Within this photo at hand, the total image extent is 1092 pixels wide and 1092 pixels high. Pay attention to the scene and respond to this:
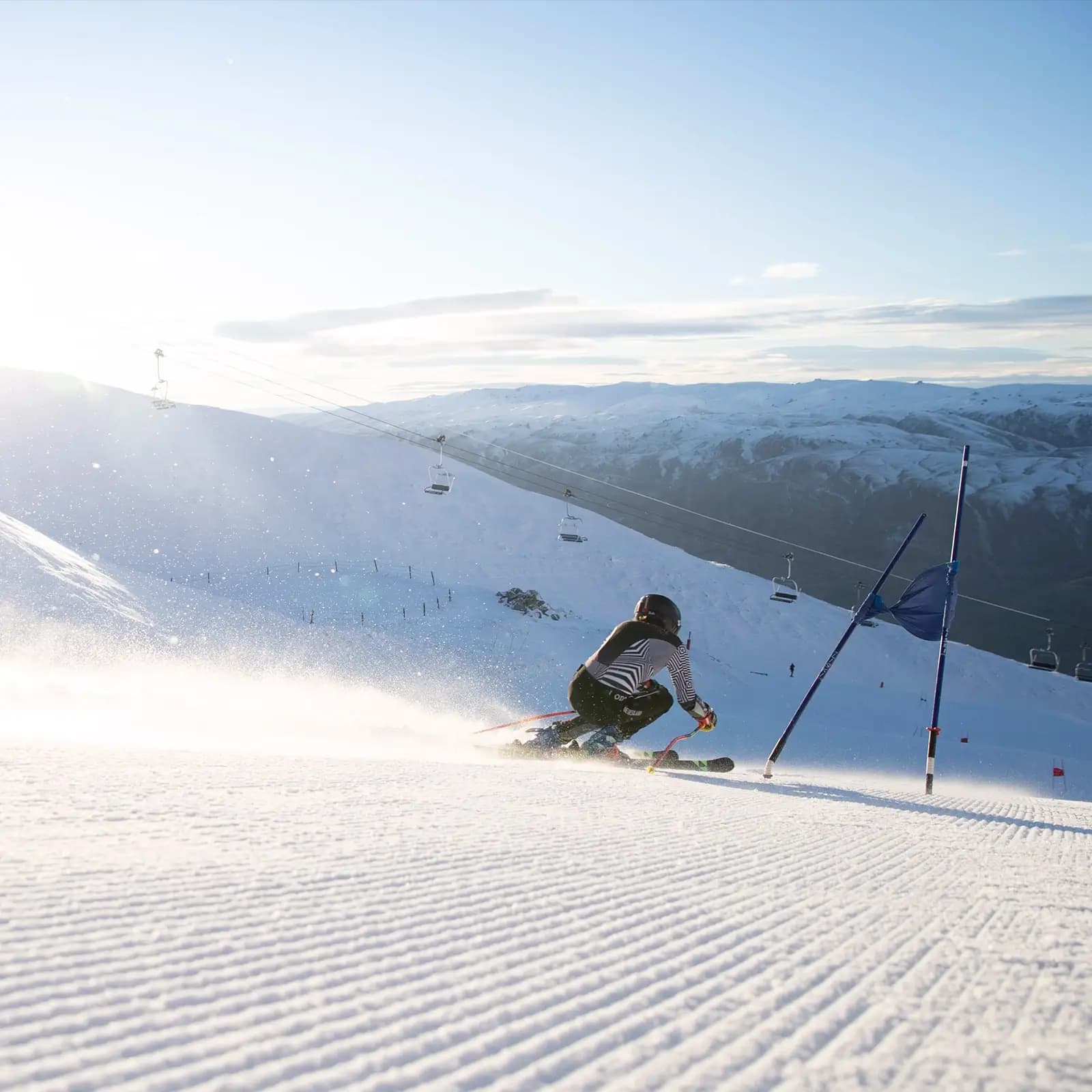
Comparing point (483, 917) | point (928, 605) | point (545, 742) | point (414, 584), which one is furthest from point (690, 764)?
point (414, 584)

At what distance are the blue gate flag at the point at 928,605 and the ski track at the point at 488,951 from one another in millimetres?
7162

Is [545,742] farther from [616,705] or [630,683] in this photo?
[630,683]

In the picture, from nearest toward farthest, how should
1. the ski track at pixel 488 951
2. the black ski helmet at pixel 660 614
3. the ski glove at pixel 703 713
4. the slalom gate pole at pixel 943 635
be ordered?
1. the ski track at pixel 488 951
2. the ski glove at pixel 703 713
3. the black ski helmet at pixel 660 614
4. the slalom gate pole at pixel 943 635

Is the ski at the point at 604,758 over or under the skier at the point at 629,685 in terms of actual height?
under

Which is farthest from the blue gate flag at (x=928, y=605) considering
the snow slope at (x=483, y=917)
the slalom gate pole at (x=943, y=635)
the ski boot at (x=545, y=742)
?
the ski boot at (x=545, y=742)

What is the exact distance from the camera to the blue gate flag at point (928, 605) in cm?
1245

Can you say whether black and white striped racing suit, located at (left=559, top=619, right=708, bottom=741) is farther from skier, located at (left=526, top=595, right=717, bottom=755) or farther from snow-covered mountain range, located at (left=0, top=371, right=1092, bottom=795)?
snow-covered mountain range, located at (left=0, top=371, right=1092, bottom=795)

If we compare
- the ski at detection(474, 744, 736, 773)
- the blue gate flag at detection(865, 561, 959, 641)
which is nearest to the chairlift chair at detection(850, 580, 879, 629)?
the blue gate flag at detection(865, 561, 959, 641)

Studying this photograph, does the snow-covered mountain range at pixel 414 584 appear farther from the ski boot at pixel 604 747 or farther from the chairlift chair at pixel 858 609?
the ski boot at pixel 604 747

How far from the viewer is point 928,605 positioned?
12523 millimetres

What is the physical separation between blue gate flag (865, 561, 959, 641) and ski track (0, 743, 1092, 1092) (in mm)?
7162

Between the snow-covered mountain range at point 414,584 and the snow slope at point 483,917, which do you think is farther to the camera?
the snow-covered mountain range at point 414,584

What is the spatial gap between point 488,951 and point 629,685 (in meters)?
7.92

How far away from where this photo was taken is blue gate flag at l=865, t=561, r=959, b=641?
12453 millimetres
